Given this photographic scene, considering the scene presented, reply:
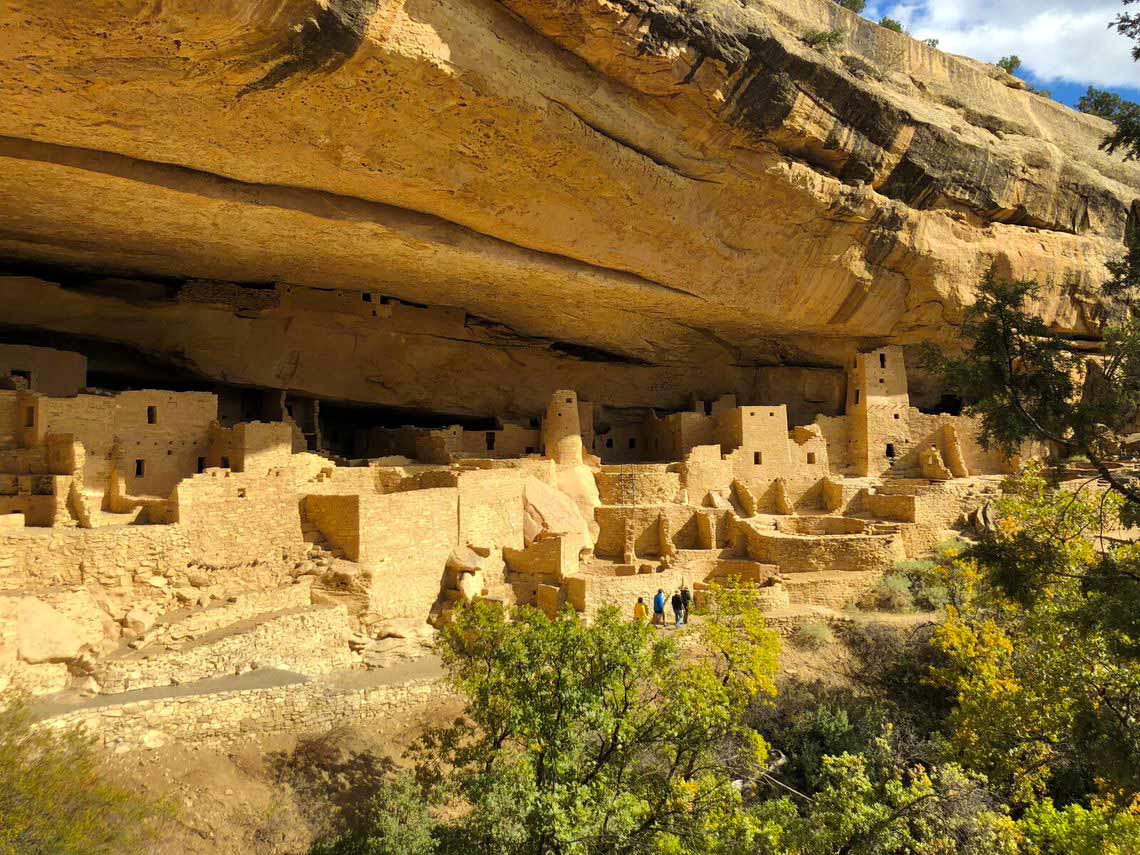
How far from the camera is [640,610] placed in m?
13.7

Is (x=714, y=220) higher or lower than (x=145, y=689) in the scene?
A: higher

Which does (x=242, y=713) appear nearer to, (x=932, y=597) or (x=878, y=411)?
(x=932, y=597)

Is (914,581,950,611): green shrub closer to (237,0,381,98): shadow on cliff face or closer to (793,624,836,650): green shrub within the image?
(793,624,836,650): green shrub

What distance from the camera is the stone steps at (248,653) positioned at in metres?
9.60

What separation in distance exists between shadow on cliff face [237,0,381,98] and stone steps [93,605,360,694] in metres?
6.68

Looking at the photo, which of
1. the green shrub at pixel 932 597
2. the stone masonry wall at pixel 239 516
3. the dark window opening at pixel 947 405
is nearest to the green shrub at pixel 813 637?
the green shrub at pixel 932 597

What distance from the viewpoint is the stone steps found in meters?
9.60

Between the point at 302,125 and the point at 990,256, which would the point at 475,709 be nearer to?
the point at 302,125

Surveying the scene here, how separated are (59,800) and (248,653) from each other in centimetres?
346

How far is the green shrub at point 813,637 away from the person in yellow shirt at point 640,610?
2762 millimetres

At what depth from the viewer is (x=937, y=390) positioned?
2344 cm

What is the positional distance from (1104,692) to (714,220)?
33.2 feet

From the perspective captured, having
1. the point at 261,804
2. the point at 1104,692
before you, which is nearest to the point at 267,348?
the point at 261,804

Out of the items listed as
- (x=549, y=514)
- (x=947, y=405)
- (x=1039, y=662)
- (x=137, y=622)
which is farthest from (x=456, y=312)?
(x=947, y=405)
